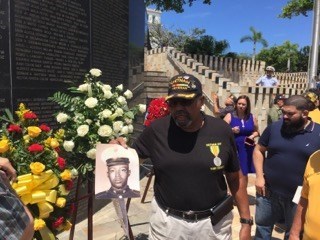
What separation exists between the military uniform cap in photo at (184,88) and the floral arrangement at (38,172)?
97 cm

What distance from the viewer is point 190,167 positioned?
252 centimetres

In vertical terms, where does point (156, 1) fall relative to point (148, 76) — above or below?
above

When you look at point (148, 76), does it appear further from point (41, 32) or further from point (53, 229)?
point (53, 229)

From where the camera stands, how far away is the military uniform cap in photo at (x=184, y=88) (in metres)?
2.49

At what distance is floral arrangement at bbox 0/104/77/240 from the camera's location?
7.93ft

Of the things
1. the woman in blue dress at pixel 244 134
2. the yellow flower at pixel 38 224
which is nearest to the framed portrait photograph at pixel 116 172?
the yellow flower at pixel 38 224

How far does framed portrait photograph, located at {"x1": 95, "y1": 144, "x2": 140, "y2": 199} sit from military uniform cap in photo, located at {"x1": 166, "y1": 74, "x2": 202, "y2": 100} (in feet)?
1.75

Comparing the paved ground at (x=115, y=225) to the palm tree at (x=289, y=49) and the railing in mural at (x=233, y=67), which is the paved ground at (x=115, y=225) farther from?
the palm tree at (x=289, y=49)

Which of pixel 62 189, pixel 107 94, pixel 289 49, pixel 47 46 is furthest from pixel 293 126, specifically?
pixel 289 49

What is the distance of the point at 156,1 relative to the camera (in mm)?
15898

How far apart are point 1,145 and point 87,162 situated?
40.6 inches

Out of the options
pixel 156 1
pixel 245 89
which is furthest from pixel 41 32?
pixel 156 1

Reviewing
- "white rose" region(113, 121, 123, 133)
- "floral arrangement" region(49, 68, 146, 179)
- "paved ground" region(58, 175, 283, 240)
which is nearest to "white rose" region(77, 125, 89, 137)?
"floral arrangement" region(49, 68, 146, 179)

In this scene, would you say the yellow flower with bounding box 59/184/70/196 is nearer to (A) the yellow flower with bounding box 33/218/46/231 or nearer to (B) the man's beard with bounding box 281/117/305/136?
(A) the yellow flower with bounding box 33/218/46/231
